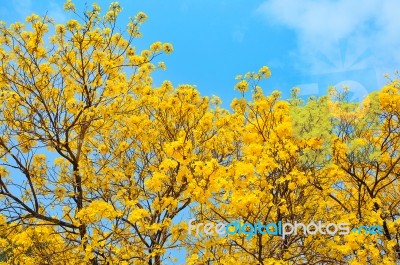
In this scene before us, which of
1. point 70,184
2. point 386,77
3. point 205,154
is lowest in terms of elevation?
point 70,184

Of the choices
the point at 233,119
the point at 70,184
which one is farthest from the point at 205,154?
the point at 70,184

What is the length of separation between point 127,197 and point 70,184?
3.89 feet

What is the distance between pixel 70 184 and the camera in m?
8.23

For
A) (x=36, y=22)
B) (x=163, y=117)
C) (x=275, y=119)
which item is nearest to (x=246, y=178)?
(x=275, y=119)

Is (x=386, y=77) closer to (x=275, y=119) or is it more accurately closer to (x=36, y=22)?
(x=275, y=119)

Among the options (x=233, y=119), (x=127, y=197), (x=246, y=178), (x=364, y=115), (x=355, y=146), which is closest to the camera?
(x=246, y=178)

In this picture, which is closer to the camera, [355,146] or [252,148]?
[252,148]

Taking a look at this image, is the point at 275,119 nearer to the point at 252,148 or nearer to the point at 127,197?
the point at 252,148

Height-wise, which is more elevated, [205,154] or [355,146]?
[205,154]

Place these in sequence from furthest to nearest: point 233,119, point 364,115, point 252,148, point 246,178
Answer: point 233,119
point 364,115
point 252,148
point 246,178

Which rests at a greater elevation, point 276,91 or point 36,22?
point 36,22

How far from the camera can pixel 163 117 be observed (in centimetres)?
852

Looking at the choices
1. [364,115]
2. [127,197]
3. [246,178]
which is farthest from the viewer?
[127,197]

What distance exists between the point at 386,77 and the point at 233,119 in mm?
2859
